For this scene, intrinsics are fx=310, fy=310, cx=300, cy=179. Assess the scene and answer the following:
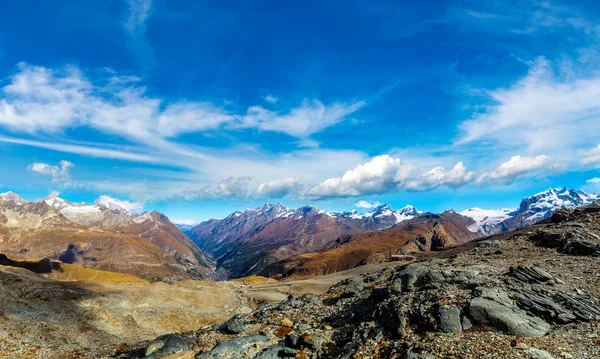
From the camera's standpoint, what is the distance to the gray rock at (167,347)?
76.1ft

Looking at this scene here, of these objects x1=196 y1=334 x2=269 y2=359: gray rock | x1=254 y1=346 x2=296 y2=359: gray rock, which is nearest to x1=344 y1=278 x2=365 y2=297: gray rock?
x1=196 y1=334 x2=269 y2=359: gray rock

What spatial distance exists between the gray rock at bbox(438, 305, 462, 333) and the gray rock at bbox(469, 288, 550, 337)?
0.98 metres

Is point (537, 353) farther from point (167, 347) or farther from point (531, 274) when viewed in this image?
point (167, 347)

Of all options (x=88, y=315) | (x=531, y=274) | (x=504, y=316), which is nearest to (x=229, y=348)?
(x=504, y=316)

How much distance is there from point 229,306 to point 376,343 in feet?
213

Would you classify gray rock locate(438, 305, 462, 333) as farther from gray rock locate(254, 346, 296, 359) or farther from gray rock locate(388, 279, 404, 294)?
gray rock locate(254, 346, 296, 359)

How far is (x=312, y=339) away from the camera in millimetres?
23203

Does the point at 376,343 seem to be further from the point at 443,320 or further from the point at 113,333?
the point at 113,333

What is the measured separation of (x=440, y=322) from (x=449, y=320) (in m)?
0.59

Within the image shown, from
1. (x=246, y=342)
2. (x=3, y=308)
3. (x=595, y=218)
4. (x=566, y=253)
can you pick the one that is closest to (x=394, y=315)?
(x=246, y=342)

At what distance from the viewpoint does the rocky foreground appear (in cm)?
1762

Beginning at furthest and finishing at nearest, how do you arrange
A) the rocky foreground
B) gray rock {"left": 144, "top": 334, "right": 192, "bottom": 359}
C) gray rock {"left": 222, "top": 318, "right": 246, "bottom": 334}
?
gray rock {"left": 222, "top": 318, "right": 246, "bottom": 334} → gray rock {"left": 144, "top": 334, "right": 192, "bottom": 359} → the rocky foreground

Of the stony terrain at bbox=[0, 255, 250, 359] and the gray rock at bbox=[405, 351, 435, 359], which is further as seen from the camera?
the stony terrain at bbox=[0, 255, 250, 359]

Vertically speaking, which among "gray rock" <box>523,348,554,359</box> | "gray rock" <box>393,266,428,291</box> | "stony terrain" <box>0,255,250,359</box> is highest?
"gray rock" <box>393,266,428,291</box>
